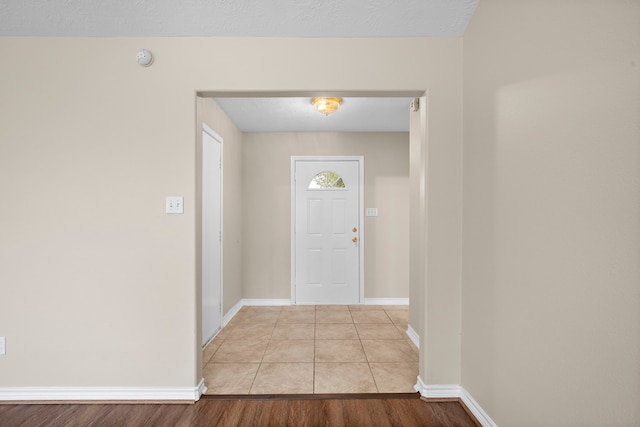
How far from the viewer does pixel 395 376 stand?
2318mm

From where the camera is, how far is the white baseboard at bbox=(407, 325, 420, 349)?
2893 mm

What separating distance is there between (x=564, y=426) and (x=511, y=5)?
1870 mm

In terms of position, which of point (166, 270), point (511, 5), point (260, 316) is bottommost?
point (260, 316)

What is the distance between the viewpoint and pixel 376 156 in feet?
13.9

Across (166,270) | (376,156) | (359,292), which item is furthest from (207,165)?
(359,292)

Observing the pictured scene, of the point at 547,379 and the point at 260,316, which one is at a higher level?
the point at 547,379

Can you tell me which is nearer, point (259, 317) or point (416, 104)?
point (416, 104)

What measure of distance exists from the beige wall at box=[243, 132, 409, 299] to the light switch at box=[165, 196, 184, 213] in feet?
7.32

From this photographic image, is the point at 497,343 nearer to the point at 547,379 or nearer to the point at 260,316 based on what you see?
the point at 547,379

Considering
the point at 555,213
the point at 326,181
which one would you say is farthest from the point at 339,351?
the point at 326,181

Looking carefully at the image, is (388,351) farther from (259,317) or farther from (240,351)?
(259,317)

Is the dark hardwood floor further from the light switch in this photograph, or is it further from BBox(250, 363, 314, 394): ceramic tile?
the light switch

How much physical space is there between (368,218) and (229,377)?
103 inches

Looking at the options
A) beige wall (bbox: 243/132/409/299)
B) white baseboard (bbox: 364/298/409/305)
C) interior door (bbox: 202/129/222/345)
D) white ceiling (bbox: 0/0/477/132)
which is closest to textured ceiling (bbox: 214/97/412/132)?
beige wall (bbox: 243/132/409/299)
